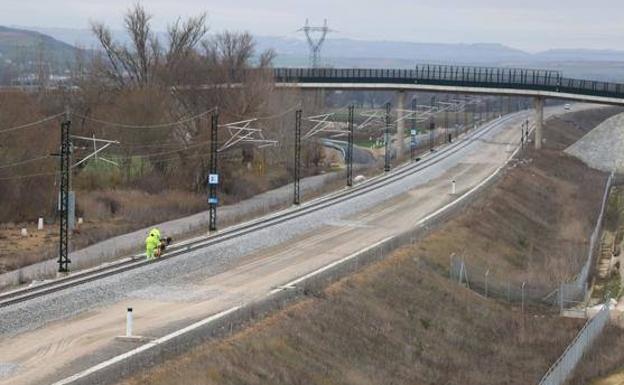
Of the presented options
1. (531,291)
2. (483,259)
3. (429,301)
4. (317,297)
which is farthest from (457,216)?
(317,297)

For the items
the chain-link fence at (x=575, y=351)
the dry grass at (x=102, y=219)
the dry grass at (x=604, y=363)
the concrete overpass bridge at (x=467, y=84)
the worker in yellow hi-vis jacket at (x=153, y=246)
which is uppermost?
the concrete overpass bridge at (x=467, y=84)

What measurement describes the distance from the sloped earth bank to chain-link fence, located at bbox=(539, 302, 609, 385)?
122cm

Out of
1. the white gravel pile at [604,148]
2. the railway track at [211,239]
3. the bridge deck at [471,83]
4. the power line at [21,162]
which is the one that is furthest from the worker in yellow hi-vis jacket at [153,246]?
the white gravel pile at [604,148]

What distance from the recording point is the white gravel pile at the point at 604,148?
102194 millimetres

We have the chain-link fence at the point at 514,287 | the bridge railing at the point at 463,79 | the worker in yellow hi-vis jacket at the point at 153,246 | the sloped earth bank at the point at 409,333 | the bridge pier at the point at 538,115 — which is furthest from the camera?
the bridge pier at the point at 538,115

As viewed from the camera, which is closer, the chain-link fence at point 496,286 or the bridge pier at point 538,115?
the chain-link fence at point 496,286

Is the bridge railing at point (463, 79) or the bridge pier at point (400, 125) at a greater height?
the bridge railing at point (463, 79)

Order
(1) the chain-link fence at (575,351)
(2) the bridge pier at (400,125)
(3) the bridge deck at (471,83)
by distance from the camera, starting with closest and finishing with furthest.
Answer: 1. (1) the chain-link fence at (575,351)
2. (3) the bridge deck at (471,83)
3. (2) the bridge pier at (400,125)

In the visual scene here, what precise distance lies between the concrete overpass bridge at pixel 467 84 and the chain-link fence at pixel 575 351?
2207 inches

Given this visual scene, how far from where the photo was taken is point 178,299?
103ft

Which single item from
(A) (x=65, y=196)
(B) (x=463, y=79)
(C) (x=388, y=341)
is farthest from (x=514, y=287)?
(B) (x=463, y=79)

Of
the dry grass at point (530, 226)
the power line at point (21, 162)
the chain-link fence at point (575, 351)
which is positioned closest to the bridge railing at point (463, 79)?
the dry grass at point (530, 226)

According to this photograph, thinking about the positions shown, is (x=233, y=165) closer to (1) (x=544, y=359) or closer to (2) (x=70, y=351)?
(1) (x=544, y=359)

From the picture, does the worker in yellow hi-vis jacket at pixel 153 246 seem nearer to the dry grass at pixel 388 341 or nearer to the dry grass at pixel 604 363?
the dry grass at pixel 388 341
